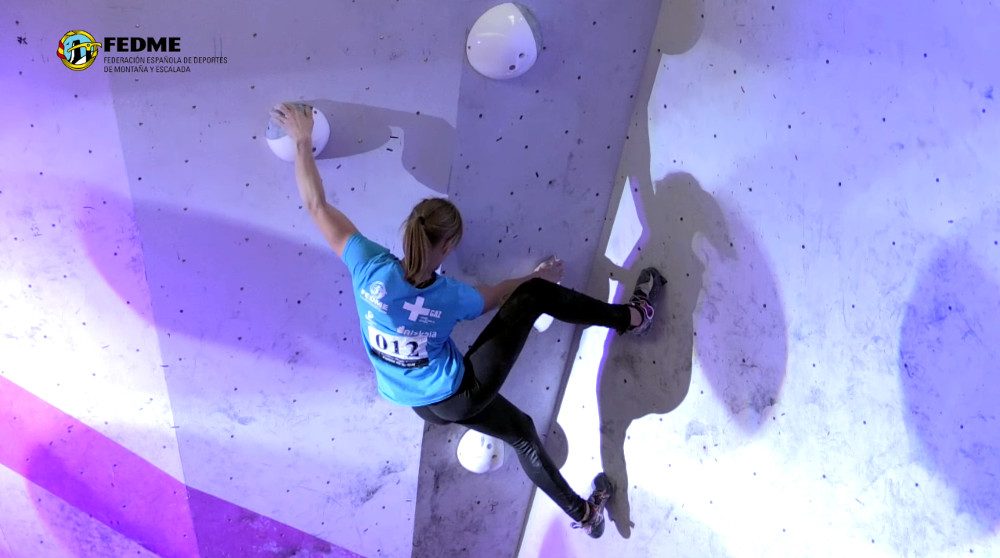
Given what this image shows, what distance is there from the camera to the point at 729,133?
7.71 ft

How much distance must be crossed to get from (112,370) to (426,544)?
1277mm

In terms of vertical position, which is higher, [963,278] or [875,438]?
[963,278]

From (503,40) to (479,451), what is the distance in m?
1.37

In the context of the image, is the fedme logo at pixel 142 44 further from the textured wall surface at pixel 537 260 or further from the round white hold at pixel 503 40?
the round white hold at pixel 503 40

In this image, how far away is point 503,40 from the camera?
91.2 inches

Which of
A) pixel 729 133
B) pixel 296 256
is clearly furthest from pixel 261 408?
pixel 729 133

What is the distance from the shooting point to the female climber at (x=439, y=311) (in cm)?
224

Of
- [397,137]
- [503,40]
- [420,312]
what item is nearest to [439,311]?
[420,312]

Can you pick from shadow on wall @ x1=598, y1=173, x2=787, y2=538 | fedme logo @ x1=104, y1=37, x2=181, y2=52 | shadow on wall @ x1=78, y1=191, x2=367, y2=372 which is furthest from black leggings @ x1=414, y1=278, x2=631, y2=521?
fedme logo @ x1=104, y1=37, x2=181, y2=52

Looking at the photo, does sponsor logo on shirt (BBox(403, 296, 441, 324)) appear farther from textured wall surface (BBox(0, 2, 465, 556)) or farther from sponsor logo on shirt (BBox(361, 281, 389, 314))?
textured wall surface (BBox(0, 2, 465, 556))

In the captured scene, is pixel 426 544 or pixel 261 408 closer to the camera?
pixel 261 408

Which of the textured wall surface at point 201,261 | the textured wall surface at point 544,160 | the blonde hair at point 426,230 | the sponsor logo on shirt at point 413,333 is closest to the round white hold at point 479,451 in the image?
the textured wall surface at point 544,160

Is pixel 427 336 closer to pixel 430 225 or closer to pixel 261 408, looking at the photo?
pixel 430 225

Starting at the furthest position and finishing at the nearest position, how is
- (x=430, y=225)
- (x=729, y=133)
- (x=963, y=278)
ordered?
1. (x=729, y=133)
2. (x=430, y=225)
3. (x=963, y=278)
